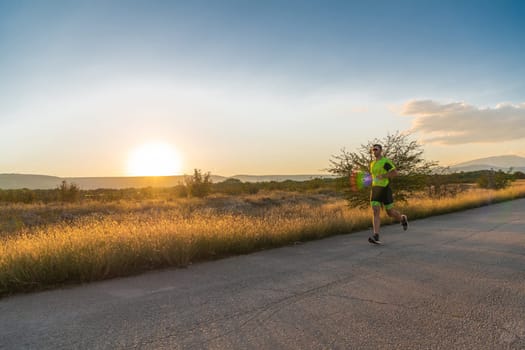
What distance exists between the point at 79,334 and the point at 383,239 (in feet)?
23.5

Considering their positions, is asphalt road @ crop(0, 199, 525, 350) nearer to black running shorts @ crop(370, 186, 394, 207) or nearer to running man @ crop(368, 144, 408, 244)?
running man @ crop(368, 144, 408, 244)

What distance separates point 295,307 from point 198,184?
33.6 meters

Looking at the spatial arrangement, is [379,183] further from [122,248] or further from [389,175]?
[122,248]

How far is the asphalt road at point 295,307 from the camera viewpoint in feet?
10.7

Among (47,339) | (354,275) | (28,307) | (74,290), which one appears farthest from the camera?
(354,275)

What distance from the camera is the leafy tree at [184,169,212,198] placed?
36938 millimetres

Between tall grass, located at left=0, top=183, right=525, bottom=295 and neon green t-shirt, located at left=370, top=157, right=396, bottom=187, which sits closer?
tall grass, located at left=0, top=183, right=525, bottom=295

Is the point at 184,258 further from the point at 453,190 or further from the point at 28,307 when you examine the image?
the point at 453,190

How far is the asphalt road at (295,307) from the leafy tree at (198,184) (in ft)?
101

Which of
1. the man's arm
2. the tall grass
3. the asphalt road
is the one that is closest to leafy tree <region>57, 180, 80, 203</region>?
the tall grass

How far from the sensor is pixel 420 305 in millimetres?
4070

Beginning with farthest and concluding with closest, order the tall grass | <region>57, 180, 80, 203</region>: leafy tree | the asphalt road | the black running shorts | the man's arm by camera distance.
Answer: <region>57, 180, 80, 203</region>: leafy tree → the black running shorts → the man's arm → the tall grass → the asphalt road

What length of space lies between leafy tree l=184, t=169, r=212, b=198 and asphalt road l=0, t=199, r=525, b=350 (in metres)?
30.6

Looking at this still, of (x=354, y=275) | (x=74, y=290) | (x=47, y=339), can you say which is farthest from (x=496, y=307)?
(x=74, y=290)
